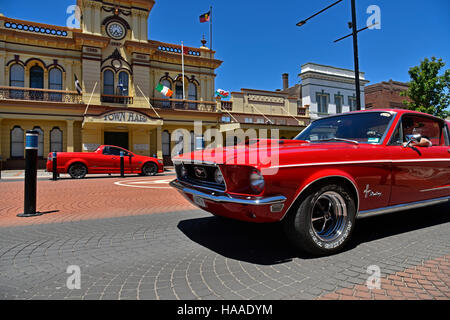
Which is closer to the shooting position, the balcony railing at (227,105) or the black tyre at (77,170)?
the black tyre at (77,170)

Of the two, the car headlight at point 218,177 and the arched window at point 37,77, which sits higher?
the arched window at point 37,77

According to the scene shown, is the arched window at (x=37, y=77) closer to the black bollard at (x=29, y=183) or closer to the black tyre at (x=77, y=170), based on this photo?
the black tyre at (x=77, y=170)

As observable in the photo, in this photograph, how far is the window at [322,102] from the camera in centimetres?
2844

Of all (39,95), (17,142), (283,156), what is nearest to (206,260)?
(283,156)

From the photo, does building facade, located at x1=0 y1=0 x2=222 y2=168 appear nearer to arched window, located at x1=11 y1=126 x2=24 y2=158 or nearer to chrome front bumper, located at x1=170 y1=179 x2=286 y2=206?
arched window, located at x1=11 y1=126 x2=24 y2=158

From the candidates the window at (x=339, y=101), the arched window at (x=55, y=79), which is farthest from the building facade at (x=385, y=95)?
the arched window at (x=55, y=79)

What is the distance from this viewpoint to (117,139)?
843 inches

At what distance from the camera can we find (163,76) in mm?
22703

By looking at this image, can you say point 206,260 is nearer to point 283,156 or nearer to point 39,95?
point 283,156

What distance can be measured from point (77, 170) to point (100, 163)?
97 centimetres

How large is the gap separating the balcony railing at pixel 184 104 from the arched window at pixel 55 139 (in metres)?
7.02
